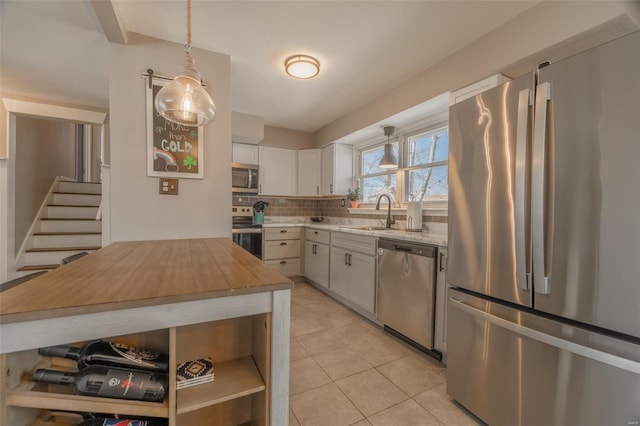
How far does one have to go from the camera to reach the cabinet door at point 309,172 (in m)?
4.37

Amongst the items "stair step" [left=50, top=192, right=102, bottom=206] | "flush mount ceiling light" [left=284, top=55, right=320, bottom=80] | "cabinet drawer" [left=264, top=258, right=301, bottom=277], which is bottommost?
"cabinet drawer" [left=264, top=258, right=301, bottom=277]

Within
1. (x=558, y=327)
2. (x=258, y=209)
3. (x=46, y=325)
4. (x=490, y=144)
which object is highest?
(x=490, y=144)

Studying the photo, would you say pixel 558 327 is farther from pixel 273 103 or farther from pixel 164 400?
pixel 273 103

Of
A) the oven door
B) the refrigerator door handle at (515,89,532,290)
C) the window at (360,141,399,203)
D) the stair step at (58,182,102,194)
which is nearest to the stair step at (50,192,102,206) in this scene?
the stair step at (58,182,102,194)

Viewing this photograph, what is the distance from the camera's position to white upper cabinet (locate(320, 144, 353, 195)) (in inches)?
159

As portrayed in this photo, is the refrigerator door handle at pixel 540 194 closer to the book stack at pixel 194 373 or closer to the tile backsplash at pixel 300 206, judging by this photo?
the book stack at pixel 194 373

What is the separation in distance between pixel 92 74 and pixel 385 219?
3682mm

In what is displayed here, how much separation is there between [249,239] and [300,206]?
4.25 ft

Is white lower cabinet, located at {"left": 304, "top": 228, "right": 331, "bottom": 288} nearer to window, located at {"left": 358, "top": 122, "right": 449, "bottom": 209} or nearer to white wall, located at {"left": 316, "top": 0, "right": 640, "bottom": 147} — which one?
window, located at {"left": 358, "top": 122, "right": 449, "bottom": 209}

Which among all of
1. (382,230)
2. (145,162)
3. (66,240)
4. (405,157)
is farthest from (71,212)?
(405,157)

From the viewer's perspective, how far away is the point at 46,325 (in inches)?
25.7

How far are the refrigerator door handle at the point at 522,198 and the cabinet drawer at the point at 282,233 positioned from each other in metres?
3.12

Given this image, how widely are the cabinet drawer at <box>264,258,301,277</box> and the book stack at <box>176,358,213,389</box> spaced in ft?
9.74

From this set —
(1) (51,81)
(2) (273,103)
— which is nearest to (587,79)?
(2) (273,103)
